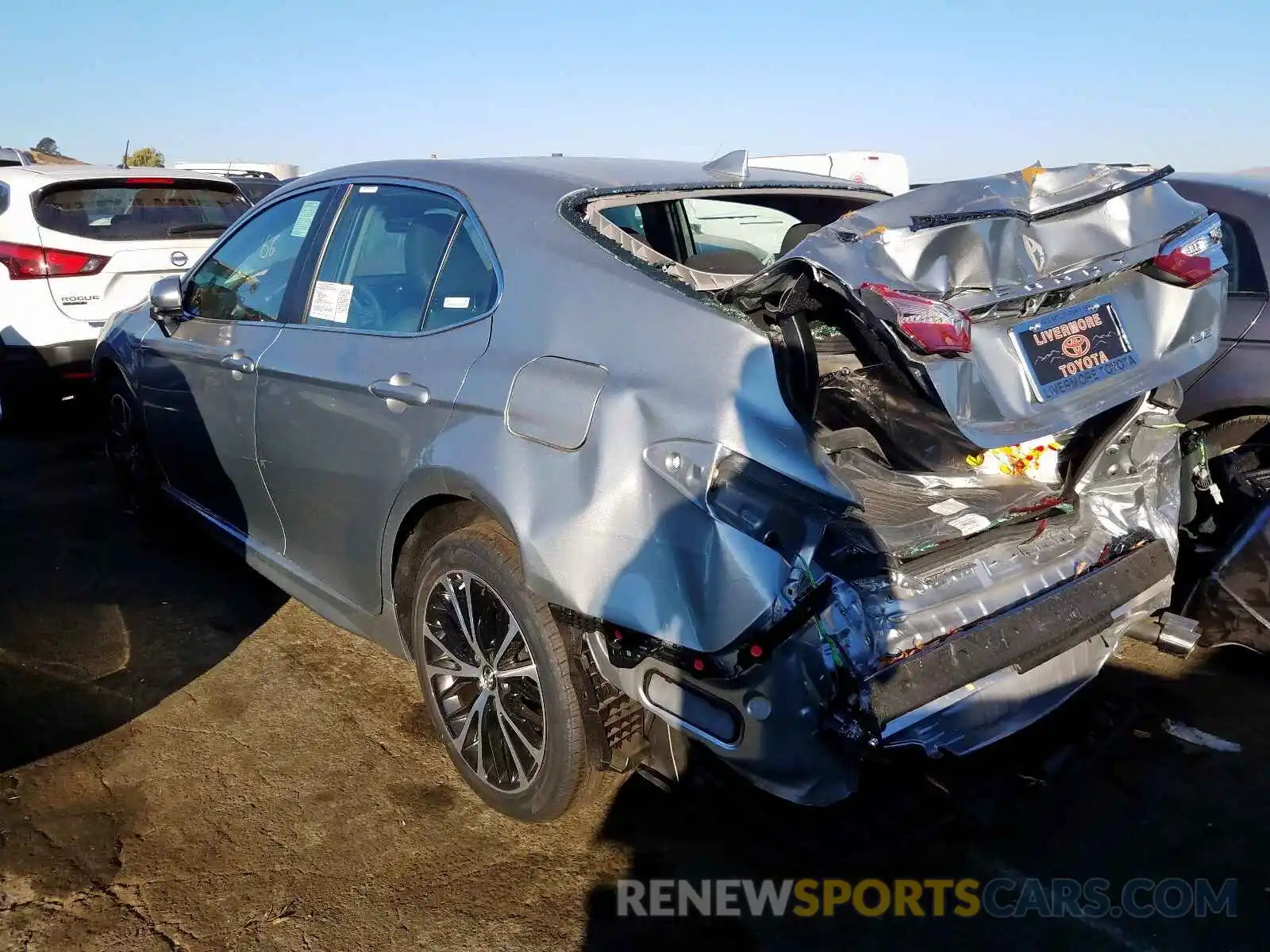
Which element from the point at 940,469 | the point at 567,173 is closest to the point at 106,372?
the point at 567,173

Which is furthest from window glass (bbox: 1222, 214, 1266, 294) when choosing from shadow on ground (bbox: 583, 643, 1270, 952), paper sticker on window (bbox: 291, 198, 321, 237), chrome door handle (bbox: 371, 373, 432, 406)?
paper sticker on window (bbox: 291, 198, 321, 237)

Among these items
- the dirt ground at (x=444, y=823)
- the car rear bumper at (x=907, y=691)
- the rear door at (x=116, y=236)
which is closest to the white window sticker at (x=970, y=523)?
the car rear bumper at (x=907, y=691)

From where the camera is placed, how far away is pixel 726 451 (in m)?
2.10

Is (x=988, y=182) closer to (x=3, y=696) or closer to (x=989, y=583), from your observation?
(x=989, y=583)

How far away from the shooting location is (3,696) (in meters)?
3.43

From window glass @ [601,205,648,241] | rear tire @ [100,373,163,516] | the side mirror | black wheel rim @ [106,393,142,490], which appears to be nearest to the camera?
window glass @ [601,205,648,241]

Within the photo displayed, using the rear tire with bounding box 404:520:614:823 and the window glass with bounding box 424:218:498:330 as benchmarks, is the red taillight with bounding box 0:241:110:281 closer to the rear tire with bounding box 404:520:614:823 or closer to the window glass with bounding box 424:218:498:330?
the window glass with bounding box 424:218:498:330

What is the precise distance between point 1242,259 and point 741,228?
213 cm

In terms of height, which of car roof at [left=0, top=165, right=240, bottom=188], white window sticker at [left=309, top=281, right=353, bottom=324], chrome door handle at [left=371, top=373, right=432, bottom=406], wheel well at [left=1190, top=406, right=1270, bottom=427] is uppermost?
car roof at [left=0, top=165, right=240, bottom=188]

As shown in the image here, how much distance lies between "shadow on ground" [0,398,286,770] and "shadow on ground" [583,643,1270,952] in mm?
1933

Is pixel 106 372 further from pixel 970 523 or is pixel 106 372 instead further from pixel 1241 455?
pixel 1241 455

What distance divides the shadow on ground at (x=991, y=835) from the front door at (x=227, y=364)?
194 centimetres

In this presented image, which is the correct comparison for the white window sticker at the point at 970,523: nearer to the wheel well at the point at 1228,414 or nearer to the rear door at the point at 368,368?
the rear door at the point at 368,368

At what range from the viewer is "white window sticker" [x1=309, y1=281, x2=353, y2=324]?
10.5 feet
